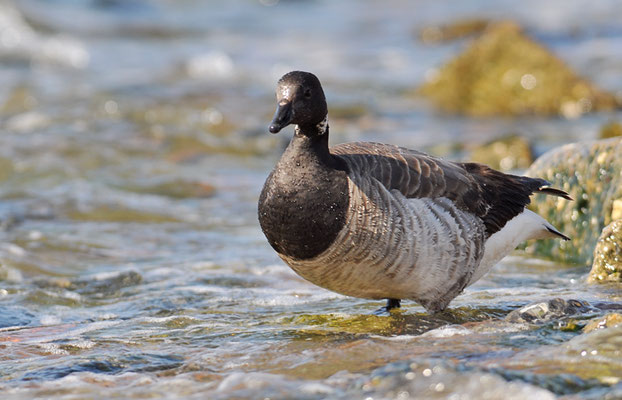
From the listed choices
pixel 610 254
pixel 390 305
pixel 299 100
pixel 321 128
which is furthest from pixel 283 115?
pixel 610 254

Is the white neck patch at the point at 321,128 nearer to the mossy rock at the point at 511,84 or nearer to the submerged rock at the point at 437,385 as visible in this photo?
the submerged rock at the point at 437,385

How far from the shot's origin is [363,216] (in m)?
6.27

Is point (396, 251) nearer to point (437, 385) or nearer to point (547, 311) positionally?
point (547, 311)

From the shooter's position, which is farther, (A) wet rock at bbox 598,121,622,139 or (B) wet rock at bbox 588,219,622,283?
(A) wet rock at bbox 598,121,622,139

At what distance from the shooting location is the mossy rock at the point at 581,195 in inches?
329

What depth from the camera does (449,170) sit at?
702 centimetres

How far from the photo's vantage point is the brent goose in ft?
20.5

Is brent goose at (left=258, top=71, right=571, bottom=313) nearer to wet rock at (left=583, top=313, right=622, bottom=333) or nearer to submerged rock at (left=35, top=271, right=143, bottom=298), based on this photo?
wet rock at (left=583, top=313, right=622, bottom=333)

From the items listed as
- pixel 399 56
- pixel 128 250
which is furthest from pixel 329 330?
pixel 399 56

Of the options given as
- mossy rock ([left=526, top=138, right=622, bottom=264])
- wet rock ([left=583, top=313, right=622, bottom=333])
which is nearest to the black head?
wet rock ([left=583, top=313, right=622, bottom=333])

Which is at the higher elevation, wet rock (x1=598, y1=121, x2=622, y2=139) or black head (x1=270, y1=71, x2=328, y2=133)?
black head (x1=270, y1=71, x2=328, y2=133)

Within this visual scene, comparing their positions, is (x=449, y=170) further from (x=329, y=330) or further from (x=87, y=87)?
(x=87, y=87)

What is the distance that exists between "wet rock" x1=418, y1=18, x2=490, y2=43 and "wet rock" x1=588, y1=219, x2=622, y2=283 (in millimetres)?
19520

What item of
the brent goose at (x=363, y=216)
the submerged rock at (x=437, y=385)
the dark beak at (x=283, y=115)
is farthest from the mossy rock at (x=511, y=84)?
the submerged rock at (x=437, y=385)
